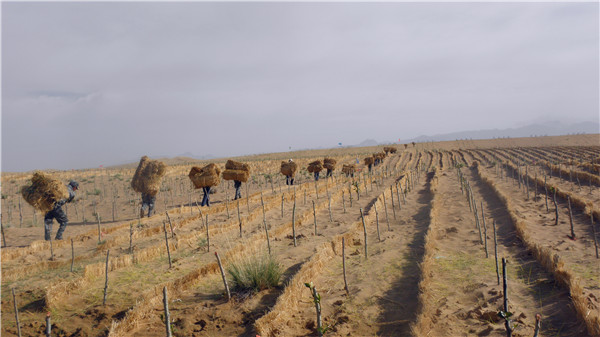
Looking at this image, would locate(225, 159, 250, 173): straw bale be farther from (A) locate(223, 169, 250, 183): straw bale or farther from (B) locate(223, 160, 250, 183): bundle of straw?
(A) locate(223, 169, 250, 183): straw bale

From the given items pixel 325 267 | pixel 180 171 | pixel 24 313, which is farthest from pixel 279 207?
pixel 180 171

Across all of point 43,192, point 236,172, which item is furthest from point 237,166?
point 43,192

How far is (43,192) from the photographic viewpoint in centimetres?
1029

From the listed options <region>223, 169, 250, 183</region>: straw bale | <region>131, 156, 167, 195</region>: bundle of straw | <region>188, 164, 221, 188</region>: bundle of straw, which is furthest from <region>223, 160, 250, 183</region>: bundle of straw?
<region>131, 156, 167, 195</region>: bundle of straw

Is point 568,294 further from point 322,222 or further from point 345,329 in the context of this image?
point 322,222

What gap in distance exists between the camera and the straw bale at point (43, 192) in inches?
405

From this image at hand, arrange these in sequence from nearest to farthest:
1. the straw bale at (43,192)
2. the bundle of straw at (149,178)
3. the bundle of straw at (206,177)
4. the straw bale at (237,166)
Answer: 1. the straw bale at (43,192)
2. the bundle of straw at (149,178)
3. the bundle of straw at (206,177)
4. the straw bale at (237,166)

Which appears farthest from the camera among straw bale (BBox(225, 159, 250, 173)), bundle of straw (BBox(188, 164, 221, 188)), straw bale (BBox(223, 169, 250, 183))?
straw bale (BBox(225, 159, 250, 173))

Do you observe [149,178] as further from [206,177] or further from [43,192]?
[43,192]

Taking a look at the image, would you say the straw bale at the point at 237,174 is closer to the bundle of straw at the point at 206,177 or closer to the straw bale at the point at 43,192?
the bundle of straw at the point at 206,177

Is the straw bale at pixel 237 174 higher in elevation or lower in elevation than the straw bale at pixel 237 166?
lower

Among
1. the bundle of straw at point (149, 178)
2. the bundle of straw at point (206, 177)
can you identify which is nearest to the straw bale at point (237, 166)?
A: the bundle of straw at point (206, 177)

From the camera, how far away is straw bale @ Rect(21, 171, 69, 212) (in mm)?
10289

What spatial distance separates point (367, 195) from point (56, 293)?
528 inches
